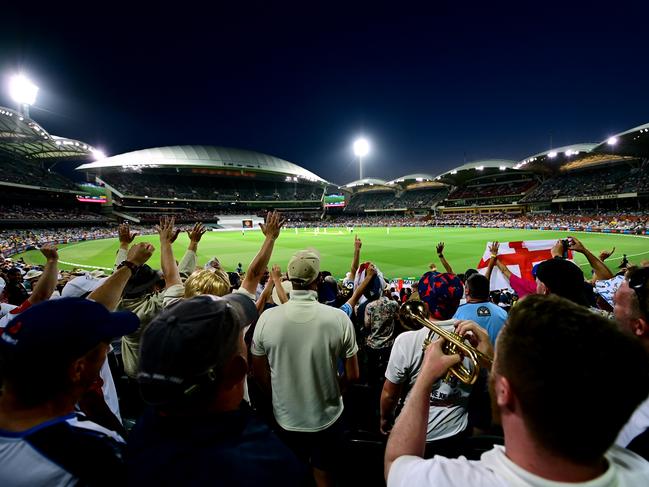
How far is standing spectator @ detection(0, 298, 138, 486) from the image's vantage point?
109 centimetres

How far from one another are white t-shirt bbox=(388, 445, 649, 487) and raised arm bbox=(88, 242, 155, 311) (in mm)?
2640

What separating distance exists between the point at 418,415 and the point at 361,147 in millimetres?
84977

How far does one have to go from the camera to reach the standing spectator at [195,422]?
1.04m

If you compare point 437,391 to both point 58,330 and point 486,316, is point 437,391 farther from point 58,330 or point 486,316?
point 58,330

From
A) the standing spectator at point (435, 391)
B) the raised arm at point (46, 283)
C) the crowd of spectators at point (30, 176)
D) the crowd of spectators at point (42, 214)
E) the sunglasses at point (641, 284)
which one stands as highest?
the crowd of spectators at point (30, 176)

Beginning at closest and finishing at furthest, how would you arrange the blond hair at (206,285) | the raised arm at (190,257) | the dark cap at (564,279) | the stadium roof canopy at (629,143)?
the dark cap at (564,279) < the blond hair at (206,285) < the raised arm at (190,257) < the stadium roof canopy at (629,143)

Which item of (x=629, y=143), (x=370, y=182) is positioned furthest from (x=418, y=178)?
(x=629, y=143)

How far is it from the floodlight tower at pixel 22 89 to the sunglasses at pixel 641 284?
229 feet

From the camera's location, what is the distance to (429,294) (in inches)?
105

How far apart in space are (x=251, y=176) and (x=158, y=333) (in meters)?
113

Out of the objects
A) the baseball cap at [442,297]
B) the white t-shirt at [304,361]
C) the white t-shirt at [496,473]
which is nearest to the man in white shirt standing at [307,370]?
the white t-shirt at [304,361]

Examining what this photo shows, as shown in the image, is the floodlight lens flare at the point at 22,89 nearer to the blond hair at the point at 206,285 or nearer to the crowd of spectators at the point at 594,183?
the blond hair at the point at 206,285

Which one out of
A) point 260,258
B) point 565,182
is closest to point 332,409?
point 260,258

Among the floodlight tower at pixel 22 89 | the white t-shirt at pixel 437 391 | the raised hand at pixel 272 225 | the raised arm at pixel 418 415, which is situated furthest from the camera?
the floodlight tower at pixel 22 89
